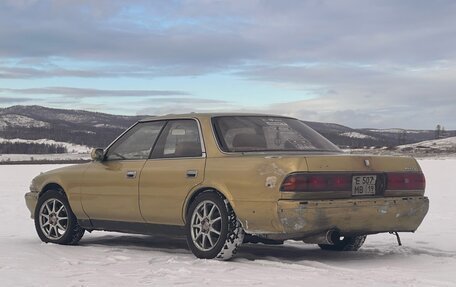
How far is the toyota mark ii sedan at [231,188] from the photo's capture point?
5996mm

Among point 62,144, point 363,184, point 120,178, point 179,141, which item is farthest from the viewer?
point 62,144

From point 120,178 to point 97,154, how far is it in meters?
0.52

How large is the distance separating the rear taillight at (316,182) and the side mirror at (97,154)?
2.66 m

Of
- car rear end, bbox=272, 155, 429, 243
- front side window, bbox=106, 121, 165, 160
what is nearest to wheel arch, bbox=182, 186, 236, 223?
car rear end, bbox=272, 155, 429, 243

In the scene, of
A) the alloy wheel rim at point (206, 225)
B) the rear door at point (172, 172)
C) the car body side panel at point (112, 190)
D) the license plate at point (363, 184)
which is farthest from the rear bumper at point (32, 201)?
the license plate at point (363, 184)

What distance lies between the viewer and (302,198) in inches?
233

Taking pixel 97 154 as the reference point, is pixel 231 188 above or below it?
below

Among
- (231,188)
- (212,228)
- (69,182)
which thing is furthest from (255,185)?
(69,182)

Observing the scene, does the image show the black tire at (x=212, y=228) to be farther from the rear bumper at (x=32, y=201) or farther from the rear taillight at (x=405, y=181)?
the rear bumper at (x=32, y=201)

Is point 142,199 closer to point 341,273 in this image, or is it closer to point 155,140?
point 155,140

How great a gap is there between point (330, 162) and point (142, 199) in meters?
2.11

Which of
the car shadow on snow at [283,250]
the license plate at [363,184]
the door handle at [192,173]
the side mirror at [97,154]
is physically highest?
the side mirror at [97,154]

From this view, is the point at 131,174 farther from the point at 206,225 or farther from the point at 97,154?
the point at 206,225

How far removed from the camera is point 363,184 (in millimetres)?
6285
